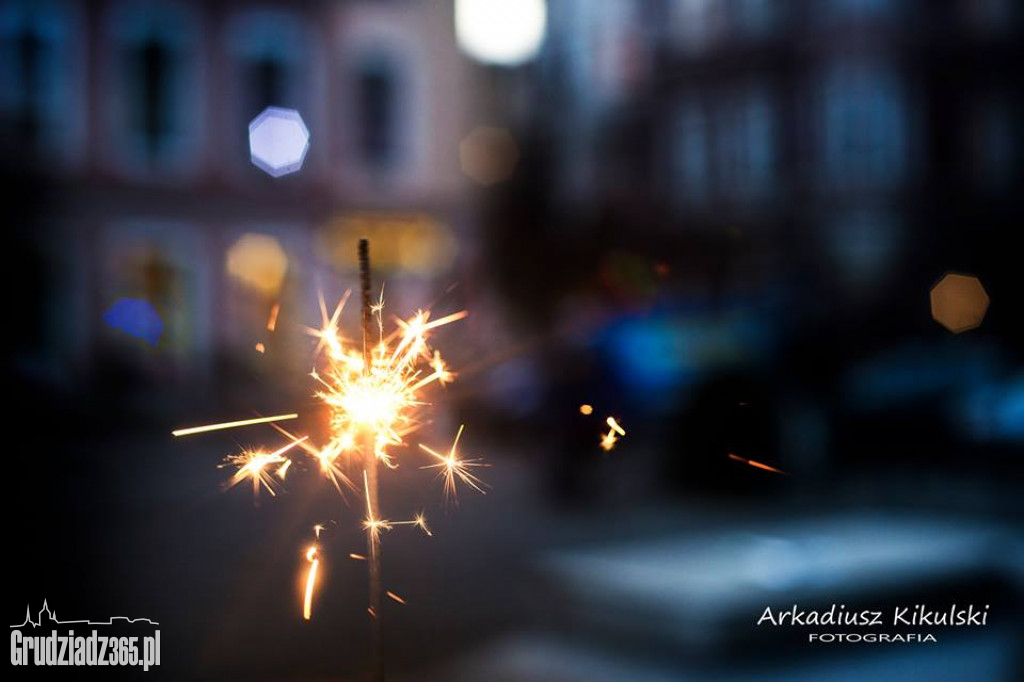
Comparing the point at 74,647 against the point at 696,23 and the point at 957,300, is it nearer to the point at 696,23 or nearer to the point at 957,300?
the point at 957,300

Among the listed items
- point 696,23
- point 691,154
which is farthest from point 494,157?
point 696,23

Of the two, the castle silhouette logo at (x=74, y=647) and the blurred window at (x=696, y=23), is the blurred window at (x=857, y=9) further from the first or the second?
the castle silhouette logo at (x=74, y=647)

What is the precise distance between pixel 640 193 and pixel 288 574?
20.6 m

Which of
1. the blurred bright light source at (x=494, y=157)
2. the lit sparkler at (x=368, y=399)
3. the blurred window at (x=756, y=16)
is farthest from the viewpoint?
the blurred bright light source at (x=494, y=157)

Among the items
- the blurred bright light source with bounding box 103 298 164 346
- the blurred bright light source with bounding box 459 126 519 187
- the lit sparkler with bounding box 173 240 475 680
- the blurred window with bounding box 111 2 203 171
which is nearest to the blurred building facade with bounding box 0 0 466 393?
the blurred window with bounding box 111 2 203 171

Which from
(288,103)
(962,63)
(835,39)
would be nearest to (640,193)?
(835,39)

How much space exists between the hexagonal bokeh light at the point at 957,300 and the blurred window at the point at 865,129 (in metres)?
2.87

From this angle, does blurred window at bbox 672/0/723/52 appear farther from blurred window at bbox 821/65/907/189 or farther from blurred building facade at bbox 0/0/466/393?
blurred building facade at bbox 0/0/466/393

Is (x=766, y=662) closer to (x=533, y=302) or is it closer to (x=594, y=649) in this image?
(x=594, y=649)

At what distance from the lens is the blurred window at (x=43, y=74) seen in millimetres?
17672

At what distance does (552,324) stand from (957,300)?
14326 mm

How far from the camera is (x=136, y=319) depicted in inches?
678

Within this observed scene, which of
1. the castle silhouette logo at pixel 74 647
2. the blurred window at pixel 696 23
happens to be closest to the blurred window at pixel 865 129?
the blurred window at pixel 696 23

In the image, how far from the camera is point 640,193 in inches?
1048
